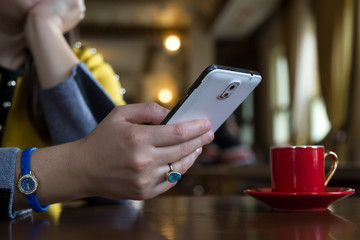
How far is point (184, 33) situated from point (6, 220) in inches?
332

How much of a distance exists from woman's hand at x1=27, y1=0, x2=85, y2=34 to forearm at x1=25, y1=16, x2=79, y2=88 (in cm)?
2

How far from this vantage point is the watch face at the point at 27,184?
30.0 inches

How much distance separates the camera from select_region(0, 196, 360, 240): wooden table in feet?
1.90

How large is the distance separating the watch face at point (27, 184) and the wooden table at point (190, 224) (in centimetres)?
5

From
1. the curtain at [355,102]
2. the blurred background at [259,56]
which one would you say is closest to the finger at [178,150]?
the blurred background at [259,56]

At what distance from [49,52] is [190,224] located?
711mm

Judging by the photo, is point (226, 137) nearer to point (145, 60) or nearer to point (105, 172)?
point (105, 172)

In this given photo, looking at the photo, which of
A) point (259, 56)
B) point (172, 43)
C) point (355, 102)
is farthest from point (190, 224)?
point (172, 43)

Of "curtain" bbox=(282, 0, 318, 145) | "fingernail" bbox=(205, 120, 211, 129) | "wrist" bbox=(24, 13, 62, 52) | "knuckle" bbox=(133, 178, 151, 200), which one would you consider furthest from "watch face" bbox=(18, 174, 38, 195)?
"curtain" bbox=(282, 0, 318, 145)

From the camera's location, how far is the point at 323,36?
5.25 m

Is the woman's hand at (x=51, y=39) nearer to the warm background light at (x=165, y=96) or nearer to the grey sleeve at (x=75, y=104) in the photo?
the grey sleeve at (x=75, y=104)

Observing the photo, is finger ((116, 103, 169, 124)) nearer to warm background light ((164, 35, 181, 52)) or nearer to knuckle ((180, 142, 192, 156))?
knuckle ((180, 142, 192, 156))

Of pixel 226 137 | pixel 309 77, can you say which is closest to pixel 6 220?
pixel 226 137

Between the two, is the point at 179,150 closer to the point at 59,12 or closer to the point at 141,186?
the point at 141,186
